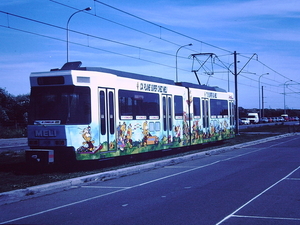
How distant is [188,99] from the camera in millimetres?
22484

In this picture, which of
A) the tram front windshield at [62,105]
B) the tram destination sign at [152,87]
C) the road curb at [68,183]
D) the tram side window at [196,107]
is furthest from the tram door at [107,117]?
the tram side window at [196,107]

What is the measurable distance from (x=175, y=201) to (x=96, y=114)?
6.50 metres

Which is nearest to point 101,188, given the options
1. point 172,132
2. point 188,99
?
point 172,132

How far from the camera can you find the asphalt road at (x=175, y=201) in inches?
290

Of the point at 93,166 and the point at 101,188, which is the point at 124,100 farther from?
the point at 101,188

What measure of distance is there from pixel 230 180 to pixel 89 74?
615cm

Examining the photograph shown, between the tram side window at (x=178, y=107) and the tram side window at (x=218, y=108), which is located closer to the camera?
the tram side window at (x=178, y=107)

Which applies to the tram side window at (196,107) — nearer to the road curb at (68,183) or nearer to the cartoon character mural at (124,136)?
the road curb at (68,183)

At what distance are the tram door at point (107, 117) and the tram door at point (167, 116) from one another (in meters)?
4.54

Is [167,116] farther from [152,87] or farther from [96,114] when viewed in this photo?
[96,114]

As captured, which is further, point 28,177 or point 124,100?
point 124,100

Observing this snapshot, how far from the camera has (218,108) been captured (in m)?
27.0

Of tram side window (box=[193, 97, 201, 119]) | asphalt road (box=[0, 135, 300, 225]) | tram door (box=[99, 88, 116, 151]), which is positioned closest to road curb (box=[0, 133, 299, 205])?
asphalt road (box=[0, 135, 300, 225])

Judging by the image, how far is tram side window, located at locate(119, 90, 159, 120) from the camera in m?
16.2
